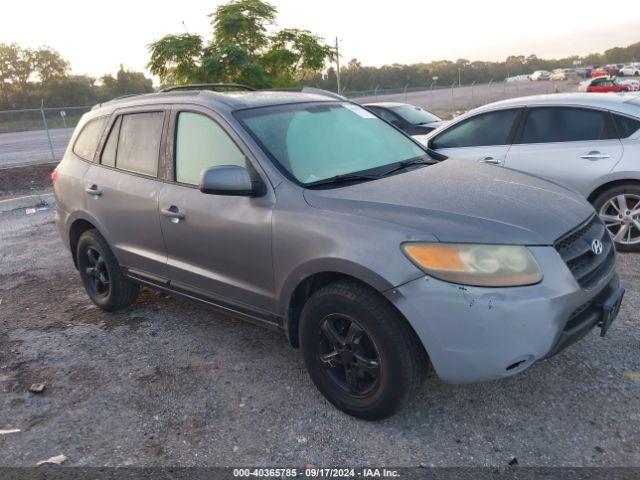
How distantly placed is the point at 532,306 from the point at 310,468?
51.5 inches

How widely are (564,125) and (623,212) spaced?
1.03 meters

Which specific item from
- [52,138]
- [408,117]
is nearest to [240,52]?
[408,117]

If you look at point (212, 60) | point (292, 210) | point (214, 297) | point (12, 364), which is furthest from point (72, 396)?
point (212, 60)

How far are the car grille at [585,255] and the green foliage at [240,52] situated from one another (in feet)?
23.2

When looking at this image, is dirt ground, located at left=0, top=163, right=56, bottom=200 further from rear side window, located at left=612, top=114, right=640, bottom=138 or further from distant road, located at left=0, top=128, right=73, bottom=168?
rear side window, located at left=612, top=114, right=640, bottom=138

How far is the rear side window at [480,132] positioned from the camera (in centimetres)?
582

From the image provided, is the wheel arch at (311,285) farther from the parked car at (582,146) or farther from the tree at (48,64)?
the tree at (48,64)

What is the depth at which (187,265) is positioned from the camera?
12.2 feet

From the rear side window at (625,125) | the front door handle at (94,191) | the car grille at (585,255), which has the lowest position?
the car grille at (585,255)

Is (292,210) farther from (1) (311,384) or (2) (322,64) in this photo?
(2) (322,64)

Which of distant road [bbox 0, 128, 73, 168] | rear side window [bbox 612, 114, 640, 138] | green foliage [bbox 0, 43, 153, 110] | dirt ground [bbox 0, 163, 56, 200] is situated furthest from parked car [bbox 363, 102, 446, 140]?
green foliage [bbox 0, 43, 153, 110]

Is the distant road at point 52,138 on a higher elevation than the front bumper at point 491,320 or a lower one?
lower

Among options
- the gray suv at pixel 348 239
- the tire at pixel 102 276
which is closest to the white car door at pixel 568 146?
the gray suv at pixel 348 239

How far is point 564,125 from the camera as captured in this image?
5.49 meters
